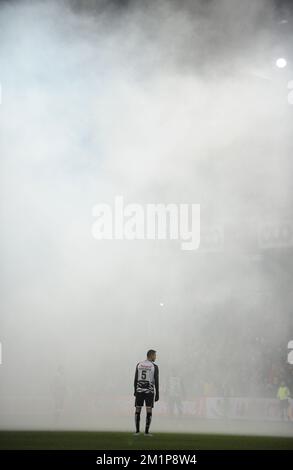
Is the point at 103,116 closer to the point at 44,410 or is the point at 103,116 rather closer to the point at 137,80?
the point at 137,80

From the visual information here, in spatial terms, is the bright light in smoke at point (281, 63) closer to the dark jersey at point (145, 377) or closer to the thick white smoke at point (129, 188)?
the thick white smoke at point (129, 188)

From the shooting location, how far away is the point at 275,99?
2872 centimetres

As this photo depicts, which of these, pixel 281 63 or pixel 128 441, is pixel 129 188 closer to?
pixel 281 63

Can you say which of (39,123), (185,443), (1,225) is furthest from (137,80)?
(185,443)

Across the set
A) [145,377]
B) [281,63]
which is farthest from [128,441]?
[281,63]

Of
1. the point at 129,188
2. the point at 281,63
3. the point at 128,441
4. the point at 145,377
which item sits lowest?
the point at 128,441

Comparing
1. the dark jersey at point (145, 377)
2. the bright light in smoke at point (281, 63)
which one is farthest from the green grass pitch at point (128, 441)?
the bright light in smoke at point (281, 63)

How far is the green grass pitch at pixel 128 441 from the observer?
50.9 feet

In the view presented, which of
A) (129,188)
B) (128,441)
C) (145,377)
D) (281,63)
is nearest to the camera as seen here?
(128,441)

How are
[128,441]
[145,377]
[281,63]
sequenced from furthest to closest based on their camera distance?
[281,63] → [145,377] → [128,441]

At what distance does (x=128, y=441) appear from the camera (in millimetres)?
16672

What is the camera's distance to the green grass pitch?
1551cm

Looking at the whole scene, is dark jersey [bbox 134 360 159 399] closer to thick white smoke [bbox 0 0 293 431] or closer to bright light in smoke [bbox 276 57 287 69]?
thick white smoke [bbox 0 0 293 431]

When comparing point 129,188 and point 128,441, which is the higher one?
point 129,188
